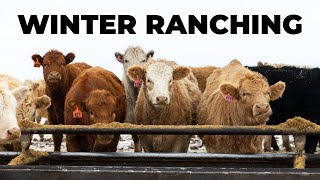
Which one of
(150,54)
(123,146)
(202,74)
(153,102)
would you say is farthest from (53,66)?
(123,146)

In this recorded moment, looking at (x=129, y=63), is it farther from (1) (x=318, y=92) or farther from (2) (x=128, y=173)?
(2) (x=128, y=173)

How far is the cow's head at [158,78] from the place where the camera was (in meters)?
5.94

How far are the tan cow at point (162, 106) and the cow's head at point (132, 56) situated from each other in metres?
2.18

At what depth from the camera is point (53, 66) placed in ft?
25.6

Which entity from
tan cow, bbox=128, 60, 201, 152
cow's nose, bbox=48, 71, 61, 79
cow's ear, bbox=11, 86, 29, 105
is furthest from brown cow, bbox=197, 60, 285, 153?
cow's nose, bbox=48, 71, 61, 79

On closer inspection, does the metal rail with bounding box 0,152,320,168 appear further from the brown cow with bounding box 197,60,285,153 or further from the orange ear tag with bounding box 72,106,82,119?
the orange ear tag with bounding box 72,106,82,119

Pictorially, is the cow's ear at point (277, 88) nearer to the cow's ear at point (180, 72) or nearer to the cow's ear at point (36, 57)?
the cow's ear at point (180, 72)

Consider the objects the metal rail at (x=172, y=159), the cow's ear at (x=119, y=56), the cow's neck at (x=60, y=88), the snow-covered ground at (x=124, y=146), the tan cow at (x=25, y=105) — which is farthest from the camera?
the snow-covered ground at (x=124, y=146)

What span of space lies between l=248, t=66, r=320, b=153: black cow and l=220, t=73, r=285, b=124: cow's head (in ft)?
8.91

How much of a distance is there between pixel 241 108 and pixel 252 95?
0.26 m

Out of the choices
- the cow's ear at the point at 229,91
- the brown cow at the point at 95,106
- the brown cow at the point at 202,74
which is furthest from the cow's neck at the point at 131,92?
the cow's ear at the point at 229,91

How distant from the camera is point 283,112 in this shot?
8.38 metres

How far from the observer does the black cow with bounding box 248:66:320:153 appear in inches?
326

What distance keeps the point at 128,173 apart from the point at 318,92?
6.66 meters
